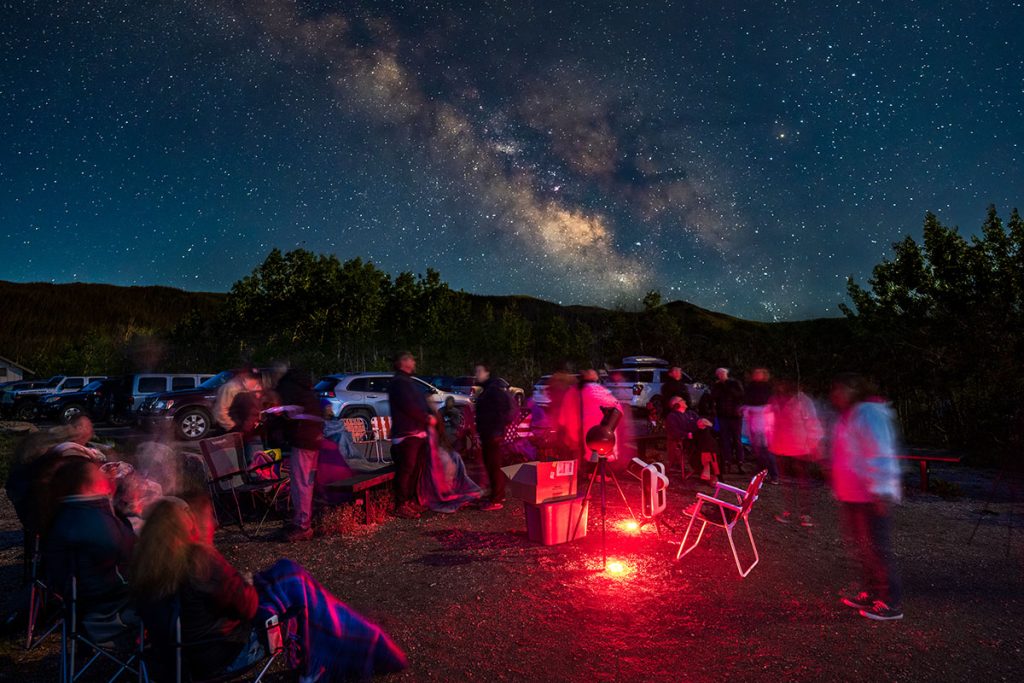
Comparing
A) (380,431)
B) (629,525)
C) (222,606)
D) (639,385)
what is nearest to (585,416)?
(629,525)

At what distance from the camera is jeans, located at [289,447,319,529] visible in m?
6.09

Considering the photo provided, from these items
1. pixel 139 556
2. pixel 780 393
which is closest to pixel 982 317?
pixel 780 393

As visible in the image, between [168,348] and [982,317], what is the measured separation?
44.6 meters

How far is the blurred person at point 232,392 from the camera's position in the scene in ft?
23.9

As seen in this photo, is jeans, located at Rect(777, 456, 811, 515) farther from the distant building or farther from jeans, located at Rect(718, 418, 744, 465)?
the distant building

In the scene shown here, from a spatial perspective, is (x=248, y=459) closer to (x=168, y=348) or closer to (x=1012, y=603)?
(x=1012, y=603)

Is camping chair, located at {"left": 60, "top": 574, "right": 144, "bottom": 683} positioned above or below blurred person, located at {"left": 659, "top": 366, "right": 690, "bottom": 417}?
below

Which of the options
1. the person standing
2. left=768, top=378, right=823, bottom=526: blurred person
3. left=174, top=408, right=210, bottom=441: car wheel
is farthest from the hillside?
left=768, top=378, right=823, bottom=526: blurred person

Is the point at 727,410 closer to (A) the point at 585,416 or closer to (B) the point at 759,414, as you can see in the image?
(B) the point at 759,414

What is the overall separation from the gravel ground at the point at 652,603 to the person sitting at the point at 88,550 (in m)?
0.71

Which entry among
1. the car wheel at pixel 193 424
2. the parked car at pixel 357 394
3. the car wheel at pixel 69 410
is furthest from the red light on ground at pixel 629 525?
the car wheel at pixel 69 410

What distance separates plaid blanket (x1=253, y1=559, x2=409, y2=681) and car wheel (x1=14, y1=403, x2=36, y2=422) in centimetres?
2501

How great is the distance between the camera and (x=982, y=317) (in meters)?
15.1

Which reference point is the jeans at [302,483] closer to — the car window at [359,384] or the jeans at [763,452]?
the jeans at [763,452]
